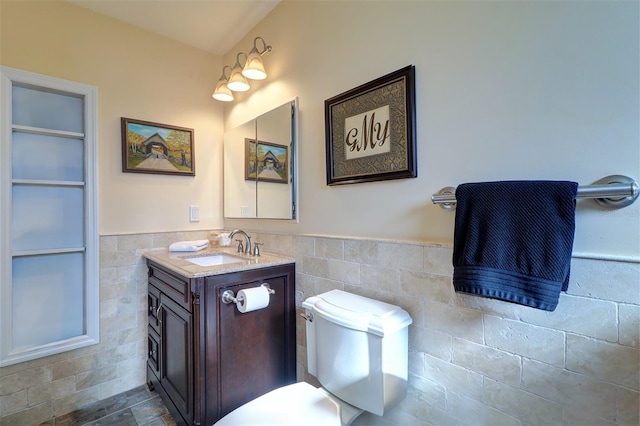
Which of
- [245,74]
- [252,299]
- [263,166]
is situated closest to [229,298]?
[252,299]

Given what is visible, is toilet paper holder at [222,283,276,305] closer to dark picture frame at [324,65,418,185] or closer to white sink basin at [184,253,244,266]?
white sink basin at [184,253,244,266]

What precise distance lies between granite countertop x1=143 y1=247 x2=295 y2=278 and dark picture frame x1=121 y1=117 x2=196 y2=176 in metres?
0.61

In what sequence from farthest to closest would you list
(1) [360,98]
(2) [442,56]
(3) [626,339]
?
1. (1) [360,98]
2. (2) [442,56]
3. (3) [626,339]

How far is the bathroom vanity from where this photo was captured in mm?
1385

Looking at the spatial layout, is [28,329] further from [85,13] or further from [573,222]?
[573,222]

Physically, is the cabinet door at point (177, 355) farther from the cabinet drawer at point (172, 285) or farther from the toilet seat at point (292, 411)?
the toilet seat at point (292, 411)

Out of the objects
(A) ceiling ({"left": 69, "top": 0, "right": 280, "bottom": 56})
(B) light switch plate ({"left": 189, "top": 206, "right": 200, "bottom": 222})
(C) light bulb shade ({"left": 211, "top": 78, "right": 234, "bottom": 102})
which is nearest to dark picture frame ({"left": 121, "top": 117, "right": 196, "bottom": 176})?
(B) light switch plate ({"left": 189, "top": 206, "right": 200, "bottom": 222})

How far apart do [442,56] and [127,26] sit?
2135 millimetres

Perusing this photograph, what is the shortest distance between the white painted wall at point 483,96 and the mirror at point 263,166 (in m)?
0.14

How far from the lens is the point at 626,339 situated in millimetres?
765

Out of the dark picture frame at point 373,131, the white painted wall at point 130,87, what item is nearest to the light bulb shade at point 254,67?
the dark picture frame at point 373,131

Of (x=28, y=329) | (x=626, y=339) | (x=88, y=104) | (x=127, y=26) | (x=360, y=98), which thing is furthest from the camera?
(x=127, y=26)

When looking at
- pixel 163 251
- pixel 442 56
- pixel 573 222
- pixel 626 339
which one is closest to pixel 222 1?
pixel 442 56

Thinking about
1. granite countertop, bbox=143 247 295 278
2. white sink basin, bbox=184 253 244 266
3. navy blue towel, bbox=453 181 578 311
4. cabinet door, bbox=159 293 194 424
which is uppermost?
navy blue towel, bbox=453 181 578 311
